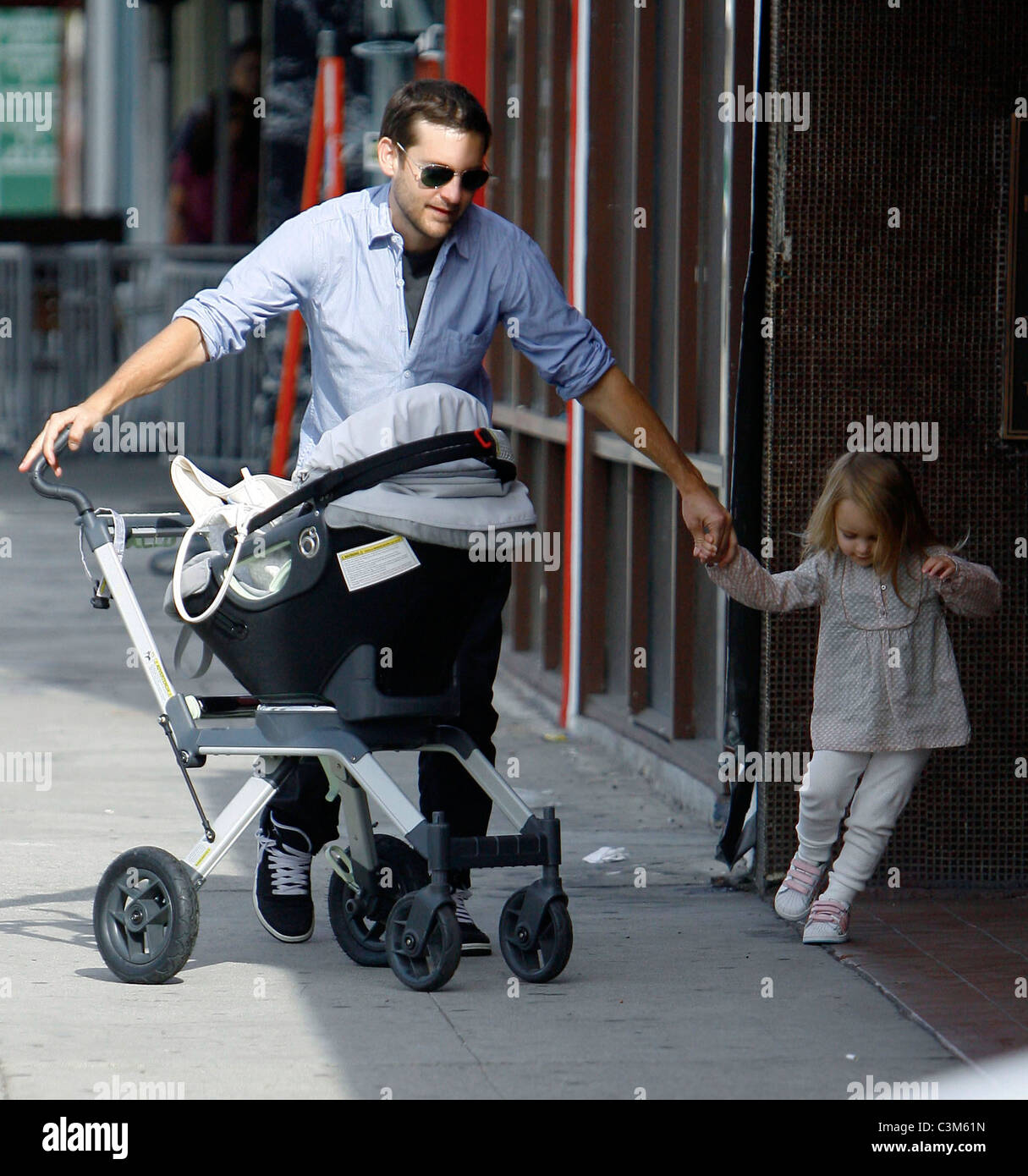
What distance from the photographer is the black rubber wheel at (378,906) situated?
17.4 feet

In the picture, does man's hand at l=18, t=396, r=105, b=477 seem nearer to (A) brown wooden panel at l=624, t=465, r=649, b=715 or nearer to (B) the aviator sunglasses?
(B) the aviator sunglasses

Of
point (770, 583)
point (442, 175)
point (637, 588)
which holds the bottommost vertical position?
point (637, 588)

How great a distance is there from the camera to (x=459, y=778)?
17.8ft

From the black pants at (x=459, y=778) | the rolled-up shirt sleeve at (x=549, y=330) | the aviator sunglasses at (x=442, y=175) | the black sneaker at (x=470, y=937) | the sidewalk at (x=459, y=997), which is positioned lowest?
the sidewalk at (x=459, y=997)

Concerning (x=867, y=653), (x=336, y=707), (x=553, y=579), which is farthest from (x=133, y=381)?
(x=553, y=579)

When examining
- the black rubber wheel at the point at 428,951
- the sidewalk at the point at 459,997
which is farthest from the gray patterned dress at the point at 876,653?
the black rubber wheel at the point at 428,951

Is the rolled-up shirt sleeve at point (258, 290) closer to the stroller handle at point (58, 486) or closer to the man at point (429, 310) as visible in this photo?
the man at point (429, 310)

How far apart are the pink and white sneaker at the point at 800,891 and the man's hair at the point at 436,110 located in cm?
195

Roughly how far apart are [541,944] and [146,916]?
89cm

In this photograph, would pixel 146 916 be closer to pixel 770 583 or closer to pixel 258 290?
pixel 258 290

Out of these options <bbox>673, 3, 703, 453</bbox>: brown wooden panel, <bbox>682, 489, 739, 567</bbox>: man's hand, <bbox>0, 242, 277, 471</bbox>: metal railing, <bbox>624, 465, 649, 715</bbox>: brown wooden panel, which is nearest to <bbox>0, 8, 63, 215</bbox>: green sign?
<bbox>0, 242, 277, 471</bbox>: metal railing

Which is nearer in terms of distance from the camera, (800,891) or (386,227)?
(386,227)
